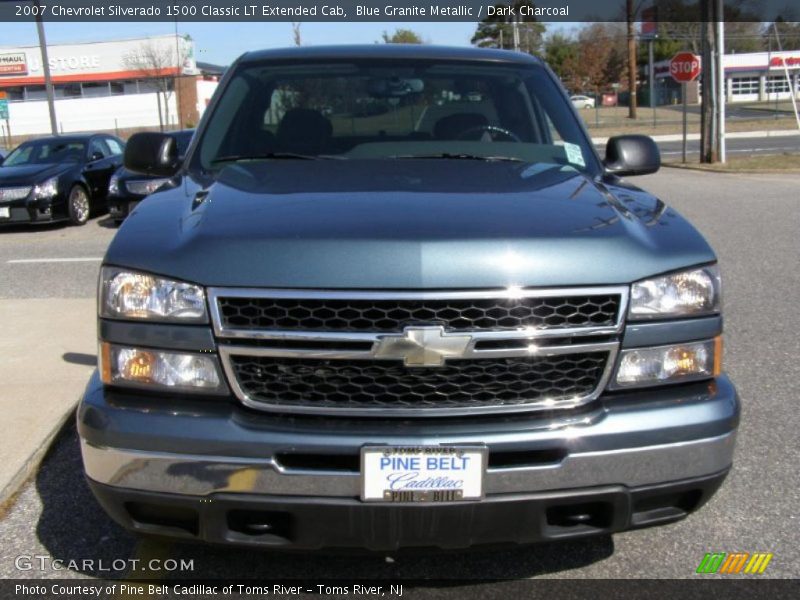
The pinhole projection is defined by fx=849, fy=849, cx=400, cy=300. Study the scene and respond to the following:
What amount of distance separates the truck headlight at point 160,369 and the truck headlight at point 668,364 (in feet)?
3.89

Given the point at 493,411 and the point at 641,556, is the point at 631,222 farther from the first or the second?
the point at 641,556

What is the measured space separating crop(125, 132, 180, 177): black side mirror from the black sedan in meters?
9.39

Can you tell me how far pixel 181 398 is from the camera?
249cm

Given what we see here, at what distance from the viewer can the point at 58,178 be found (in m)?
12.8

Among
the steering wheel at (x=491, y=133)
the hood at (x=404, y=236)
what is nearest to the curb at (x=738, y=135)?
the steering wheel at (x=491, y=133)

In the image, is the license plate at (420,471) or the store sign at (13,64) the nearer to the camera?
the license plate at (420,471)

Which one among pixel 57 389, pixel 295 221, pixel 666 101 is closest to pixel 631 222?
pixel 295 221

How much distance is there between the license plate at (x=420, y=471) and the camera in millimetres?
2336

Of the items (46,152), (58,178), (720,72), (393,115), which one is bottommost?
(58,178)

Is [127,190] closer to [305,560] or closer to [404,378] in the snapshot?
[305,560]

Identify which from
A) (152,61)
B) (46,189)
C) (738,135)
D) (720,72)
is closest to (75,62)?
(152,61)

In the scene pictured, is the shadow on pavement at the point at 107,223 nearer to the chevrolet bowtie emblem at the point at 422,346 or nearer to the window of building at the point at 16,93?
the chevrolet bowtie emblem at the point at 422,346

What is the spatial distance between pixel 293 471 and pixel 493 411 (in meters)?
0.59

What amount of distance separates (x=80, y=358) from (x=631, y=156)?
11.8 ft
